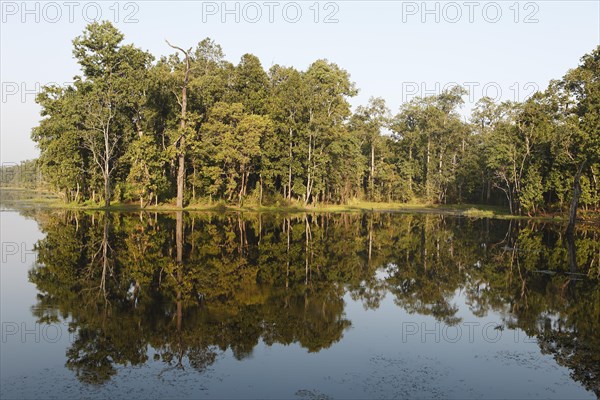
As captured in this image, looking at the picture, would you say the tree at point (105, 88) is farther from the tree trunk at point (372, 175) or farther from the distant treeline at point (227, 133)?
the tree trunk at point (372, 175)

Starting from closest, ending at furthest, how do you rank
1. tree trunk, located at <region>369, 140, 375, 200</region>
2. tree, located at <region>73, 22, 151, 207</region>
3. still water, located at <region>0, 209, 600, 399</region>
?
still water, located at <region>0, 209, 600, 399</region>
tree, located at <region>73, 22, 151, 207</region>
tree trunk, located at <region>369, 140, 375, 200</region>

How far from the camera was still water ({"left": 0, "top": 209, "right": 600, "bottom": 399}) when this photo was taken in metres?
8.70

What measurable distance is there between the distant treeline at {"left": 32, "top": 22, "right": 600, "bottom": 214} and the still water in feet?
81.7

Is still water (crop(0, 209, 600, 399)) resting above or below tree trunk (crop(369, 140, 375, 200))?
below

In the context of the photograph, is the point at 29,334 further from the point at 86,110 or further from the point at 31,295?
the point at 86,110

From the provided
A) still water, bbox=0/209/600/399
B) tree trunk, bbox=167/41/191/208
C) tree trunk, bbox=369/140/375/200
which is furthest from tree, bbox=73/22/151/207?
tree trunk, bbox=369/140/375/200

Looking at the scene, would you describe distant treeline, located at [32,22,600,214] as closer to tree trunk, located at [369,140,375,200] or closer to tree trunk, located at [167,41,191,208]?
tree trunk, located at [167,41,191,208]

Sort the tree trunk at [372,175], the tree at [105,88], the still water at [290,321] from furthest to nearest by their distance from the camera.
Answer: the tree trunk at [372,175] < the tree at [105,88] < the still water at [290,321]

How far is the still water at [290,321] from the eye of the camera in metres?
8.70

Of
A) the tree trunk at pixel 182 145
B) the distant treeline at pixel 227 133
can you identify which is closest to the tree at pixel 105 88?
the distant treeline at pixel 227 133

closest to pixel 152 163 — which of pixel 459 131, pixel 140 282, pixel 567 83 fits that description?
pixel 140 282

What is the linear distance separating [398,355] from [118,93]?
47205 mm

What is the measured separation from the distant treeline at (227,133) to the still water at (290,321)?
24.9 metres

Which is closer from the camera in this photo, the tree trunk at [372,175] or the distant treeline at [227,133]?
the distant treeline at [227,133]
